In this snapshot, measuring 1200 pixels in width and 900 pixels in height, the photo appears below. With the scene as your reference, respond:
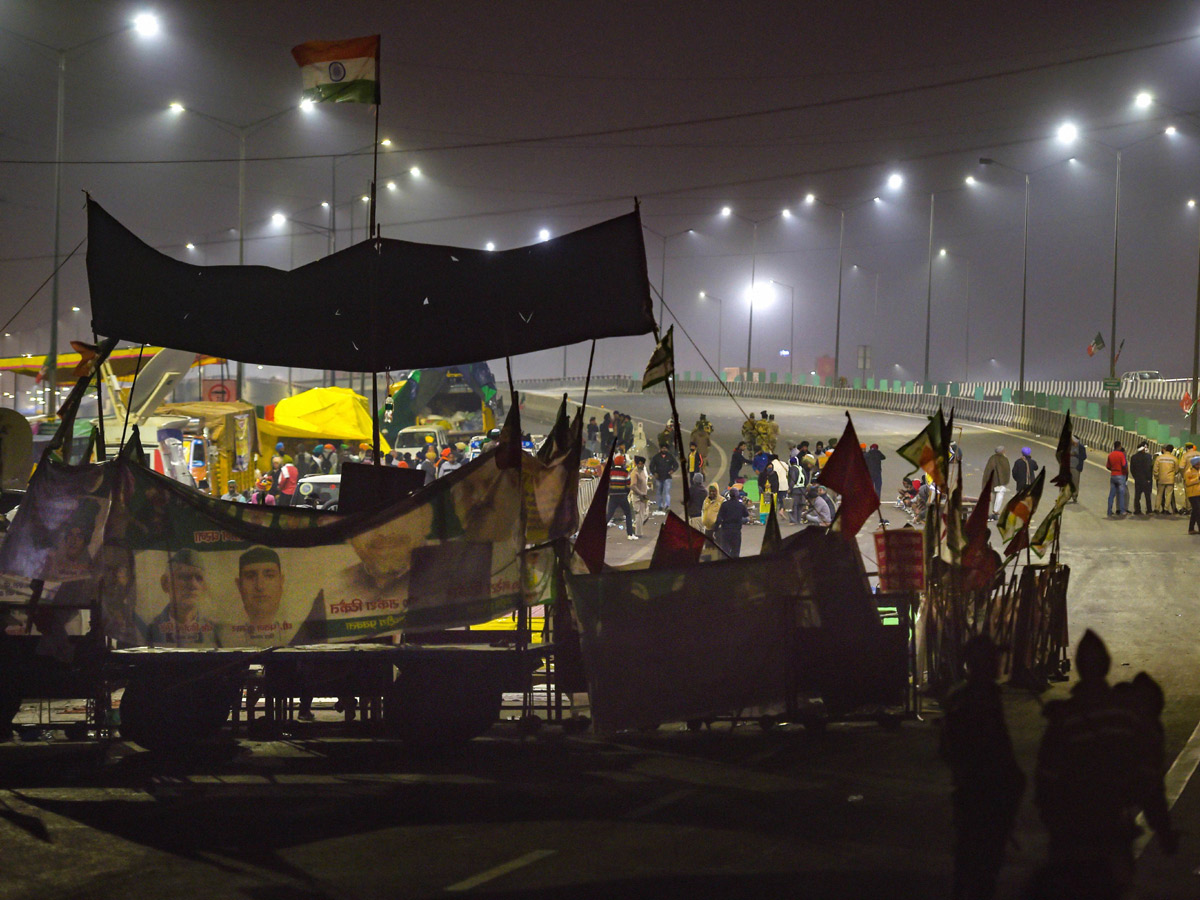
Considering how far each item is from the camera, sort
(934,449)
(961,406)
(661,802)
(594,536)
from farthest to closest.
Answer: (961,406) → (934,449) → (594,536) → (661,802)

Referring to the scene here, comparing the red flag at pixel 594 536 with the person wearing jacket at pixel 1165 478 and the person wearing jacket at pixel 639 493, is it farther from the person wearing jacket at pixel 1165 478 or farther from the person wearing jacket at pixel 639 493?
the person wearing jacket at pixel 1165 478

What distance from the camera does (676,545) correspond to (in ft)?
36.1

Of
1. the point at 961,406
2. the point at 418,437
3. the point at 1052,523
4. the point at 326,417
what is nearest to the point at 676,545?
the point at 1052,523

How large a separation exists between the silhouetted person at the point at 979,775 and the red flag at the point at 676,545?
467 centimetres

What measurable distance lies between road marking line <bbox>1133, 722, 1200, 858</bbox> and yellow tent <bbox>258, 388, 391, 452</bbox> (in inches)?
1036

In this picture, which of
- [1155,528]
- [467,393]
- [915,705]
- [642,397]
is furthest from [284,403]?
[642,397]

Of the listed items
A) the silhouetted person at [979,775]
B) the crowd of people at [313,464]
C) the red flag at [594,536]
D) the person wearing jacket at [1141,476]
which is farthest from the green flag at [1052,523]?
the person wearing jacket at [1141,476]

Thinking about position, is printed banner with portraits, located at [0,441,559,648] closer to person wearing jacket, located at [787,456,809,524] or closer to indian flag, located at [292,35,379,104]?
indian flag, located at [292,35,379,104]

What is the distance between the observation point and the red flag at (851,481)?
452 inches

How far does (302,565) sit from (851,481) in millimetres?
4810

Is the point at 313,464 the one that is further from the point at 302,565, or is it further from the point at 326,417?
the point at 302,565

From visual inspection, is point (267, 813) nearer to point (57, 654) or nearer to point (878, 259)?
point (57, 654)

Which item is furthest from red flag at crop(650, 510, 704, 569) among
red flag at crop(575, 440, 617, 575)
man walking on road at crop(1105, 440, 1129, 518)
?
man walking on road at crop(1105, 440, 1129, 518)

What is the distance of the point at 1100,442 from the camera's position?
42.2m
